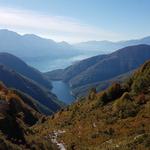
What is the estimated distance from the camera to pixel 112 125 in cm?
4853

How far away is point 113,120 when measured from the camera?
51.3m

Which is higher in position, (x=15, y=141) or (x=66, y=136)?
(x=15, y=141)

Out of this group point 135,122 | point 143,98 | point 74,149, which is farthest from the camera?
point 143,98

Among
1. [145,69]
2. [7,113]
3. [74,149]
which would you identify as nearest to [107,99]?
[145,69]

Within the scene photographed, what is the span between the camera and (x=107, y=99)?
7075cm

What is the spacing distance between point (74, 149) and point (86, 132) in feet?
27.6

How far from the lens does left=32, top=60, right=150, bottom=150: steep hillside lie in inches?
1384

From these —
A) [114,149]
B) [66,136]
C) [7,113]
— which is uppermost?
[7,113]

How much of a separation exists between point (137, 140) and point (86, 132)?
18.3m

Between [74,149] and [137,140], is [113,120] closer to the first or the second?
[74,149]

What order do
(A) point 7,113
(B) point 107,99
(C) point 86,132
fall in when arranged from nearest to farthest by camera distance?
(A) point 7,113 → (C) point 86,132 → (B) point 107,99

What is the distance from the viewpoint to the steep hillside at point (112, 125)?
3516 centimetres

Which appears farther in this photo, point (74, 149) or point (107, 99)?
point (107, 99)

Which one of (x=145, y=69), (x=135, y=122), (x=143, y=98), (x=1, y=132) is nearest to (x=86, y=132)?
(x=135, y=122)
